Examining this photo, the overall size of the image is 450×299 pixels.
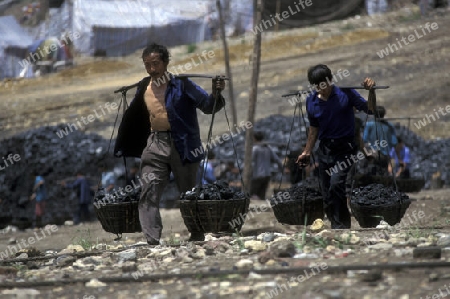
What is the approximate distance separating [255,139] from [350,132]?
7.98 meters

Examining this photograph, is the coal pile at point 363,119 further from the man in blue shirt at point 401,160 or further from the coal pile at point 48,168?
the man in blue shirt at point 401,160

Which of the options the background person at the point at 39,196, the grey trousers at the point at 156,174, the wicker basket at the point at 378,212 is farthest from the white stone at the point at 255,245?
the background person at the point at 39,196

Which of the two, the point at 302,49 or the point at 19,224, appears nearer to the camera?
the point at 19,224

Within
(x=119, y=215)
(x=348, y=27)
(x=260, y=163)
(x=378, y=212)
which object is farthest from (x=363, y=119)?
(x=348, y=27)

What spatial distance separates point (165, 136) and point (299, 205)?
159 cm

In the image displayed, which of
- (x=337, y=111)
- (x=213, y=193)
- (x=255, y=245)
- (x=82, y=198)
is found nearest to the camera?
(x=255, y=245)

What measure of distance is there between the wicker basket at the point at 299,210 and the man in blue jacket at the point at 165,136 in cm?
115

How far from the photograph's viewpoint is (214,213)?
7.20 m

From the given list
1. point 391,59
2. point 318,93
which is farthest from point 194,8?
point 318,93

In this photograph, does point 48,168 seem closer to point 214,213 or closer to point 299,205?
point 299,205

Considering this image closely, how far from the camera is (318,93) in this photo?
8500 mm

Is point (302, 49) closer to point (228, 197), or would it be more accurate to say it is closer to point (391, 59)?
point (391, 59)

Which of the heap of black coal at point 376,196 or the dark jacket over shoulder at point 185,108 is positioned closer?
the dark jacket over shoulder at point 185,108

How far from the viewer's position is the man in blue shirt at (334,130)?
8359mm
